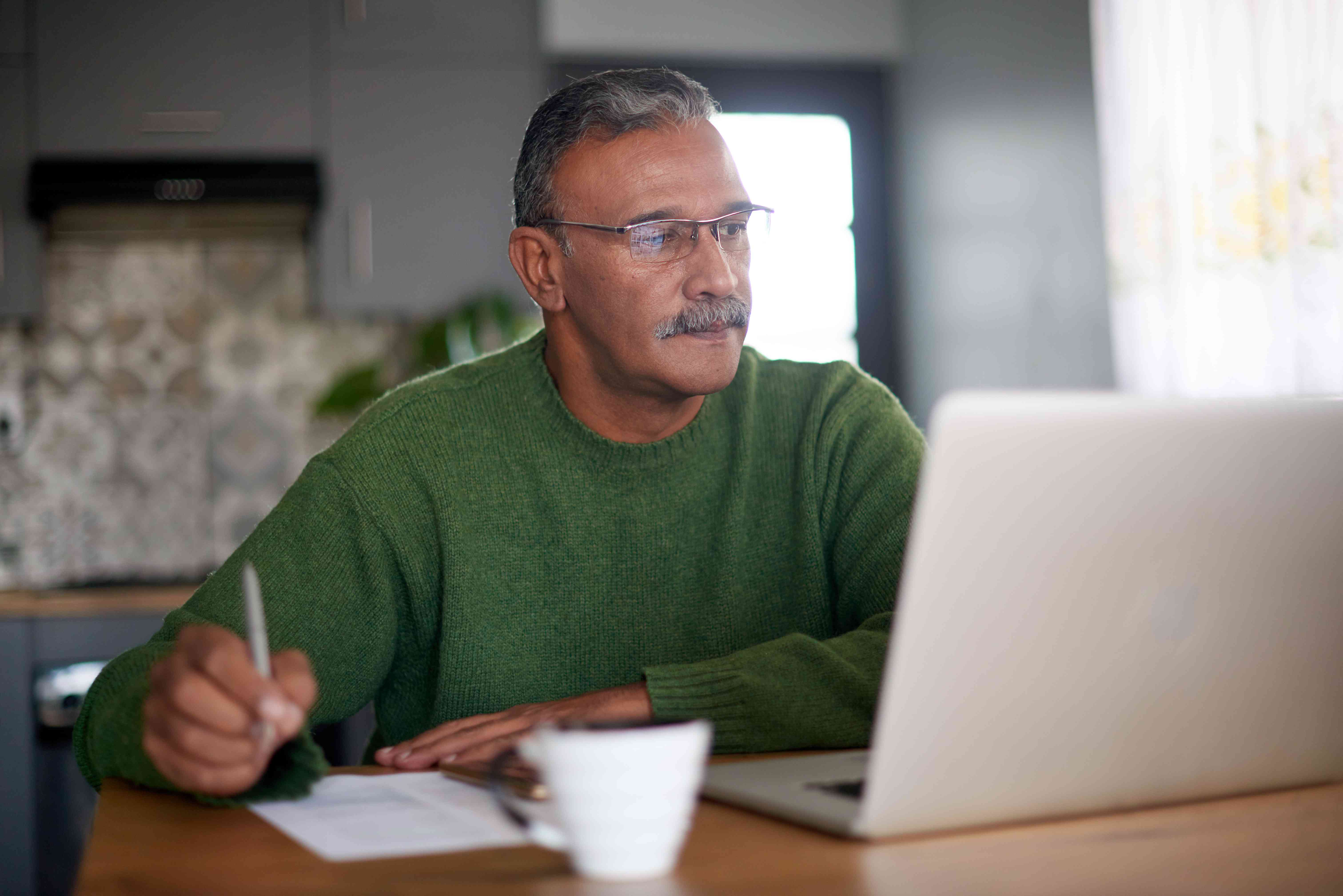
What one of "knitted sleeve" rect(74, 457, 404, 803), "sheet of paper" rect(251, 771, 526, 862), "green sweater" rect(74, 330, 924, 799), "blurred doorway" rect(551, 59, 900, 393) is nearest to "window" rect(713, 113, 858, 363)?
"blurred doorway" rect(551, 59, 900, 393)

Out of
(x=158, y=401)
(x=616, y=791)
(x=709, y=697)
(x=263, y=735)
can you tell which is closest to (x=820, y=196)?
(x=158, y=401)

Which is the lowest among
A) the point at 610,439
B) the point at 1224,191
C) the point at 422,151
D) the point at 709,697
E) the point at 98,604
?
the point at 98,604

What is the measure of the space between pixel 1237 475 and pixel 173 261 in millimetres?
3208

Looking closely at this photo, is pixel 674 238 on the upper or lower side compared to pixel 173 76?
lower

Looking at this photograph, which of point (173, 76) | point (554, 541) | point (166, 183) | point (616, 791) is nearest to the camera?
point (616, 791)

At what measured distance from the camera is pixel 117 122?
10.4 ft

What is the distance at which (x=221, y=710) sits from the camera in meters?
0.83

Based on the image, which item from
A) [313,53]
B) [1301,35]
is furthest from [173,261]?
[1301,35]

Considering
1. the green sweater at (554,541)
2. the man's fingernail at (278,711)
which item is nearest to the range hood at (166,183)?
the green sweater at (554,541)

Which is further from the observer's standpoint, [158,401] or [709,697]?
[158,401]

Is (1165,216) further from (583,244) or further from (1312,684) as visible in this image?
(1312,684)

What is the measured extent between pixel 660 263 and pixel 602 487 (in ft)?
0.88

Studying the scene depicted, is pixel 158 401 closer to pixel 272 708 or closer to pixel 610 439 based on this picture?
pixel 610 439

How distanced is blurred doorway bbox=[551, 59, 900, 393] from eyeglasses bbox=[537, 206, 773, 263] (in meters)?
2.02
